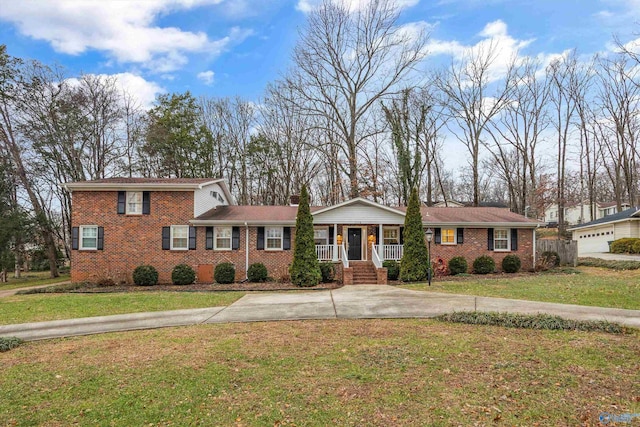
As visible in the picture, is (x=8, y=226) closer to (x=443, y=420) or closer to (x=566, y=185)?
(x=443, y=420)

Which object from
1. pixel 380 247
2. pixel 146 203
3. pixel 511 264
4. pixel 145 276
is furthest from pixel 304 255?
pixel 511 264

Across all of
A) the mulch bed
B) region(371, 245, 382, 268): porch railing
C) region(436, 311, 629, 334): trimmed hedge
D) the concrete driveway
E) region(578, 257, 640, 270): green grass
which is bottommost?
the mulch bed

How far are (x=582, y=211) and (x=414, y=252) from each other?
105ft

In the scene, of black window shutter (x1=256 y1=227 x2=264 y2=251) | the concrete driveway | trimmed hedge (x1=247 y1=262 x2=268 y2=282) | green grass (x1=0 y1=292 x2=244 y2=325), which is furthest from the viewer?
black window shutter (x1=256 y1=227 x2=264 y2=251)

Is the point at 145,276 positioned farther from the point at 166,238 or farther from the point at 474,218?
the point at 474,218

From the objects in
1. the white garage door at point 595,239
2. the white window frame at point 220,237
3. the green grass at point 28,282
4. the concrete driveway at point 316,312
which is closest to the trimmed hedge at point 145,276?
the white window frame at point 220,237

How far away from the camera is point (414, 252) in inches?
637

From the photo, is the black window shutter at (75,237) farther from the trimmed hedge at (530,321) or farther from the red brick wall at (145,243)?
the trimmed hedge at (530,321)

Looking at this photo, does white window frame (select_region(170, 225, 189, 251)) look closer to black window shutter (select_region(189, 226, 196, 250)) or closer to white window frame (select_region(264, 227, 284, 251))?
black window shutter (select_region(189, 226, 196, 250))

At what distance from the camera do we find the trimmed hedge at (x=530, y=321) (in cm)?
698

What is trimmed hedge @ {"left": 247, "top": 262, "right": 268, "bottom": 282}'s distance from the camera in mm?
16938

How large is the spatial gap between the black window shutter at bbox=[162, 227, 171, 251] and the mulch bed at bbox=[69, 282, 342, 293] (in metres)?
1.80

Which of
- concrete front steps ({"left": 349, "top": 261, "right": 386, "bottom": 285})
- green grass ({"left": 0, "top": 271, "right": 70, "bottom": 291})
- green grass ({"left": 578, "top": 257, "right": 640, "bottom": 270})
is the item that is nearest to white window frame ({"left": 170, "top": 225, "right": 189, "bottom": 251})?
concrete front steps ({"left": 349, "top": 261, "right": 386, "bottom": 285})

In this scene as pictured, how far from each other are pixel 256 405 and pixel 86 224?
1716cm
